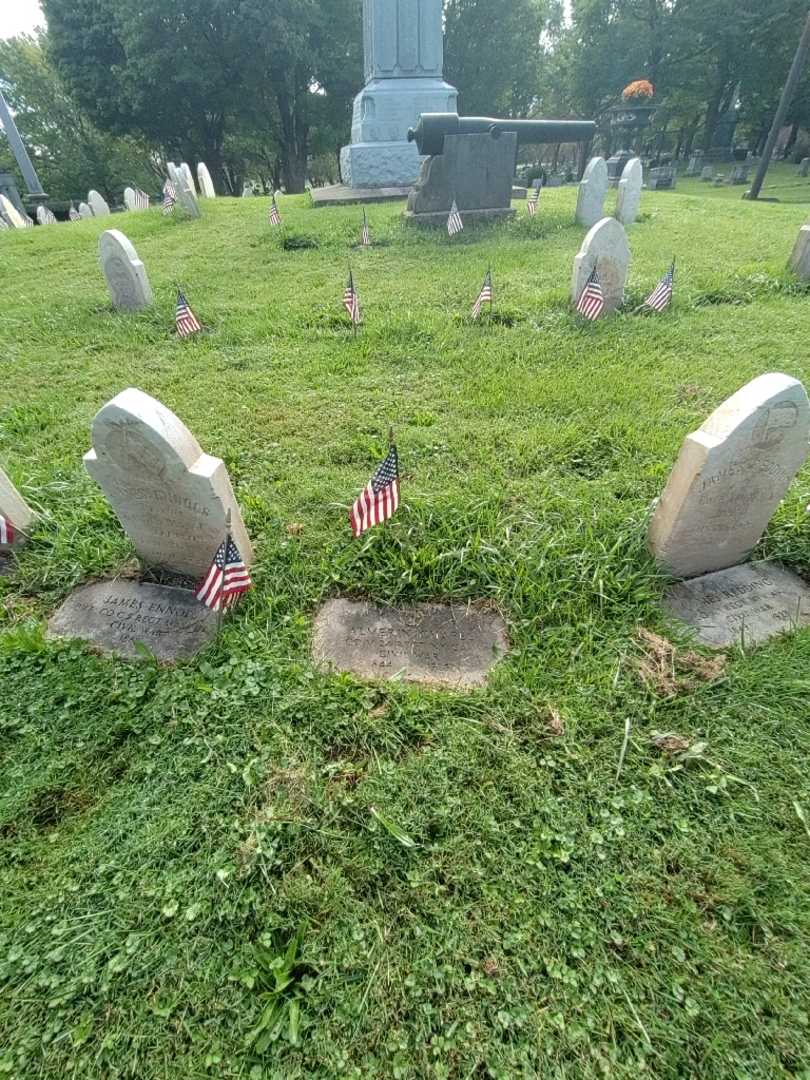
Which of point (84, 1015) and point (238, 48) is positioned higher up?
point (238, 48)

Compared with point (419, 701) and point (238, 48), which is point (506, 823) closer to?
point (419, 701)

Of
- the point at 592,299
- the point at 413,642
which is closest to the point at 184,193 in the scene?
the point at 592,299

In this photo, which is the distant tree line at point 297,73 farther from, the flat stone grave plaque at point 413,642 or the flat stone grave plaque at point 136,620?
the flat stone grave plaque at point 413,642

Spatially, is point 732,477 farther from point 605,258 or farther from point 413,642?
point 605,258

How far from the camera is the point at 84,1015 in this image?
1.56 m

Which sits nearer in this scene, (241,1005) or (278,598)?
(241,1005)

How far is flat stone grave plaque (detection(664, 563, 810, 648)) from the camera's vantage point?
258cm

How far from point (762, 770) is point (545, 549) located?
134 cm

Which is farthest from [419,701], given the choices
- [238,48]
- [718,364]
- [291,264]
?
[238,48]

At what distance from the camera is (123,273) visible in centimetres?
648

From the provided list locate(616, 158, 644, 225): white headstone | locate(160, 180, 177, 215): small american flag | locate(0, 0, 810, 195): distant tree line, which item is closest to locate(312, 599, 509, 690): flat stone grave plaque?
locate(616, 158, 644, 225): white headstone

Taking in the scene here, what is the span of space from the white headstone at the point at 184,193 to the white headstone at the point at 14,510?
1092cm

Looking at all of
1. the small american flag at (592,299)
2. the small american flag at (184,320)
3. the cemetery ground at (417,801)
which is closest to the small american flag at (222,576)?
the cemetery ground at (417,801)

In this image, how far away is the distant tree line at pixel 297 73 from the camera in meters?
19.6
